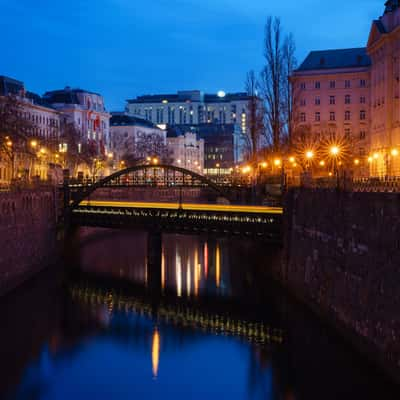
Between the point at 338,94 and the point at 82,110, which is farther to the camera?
the point at 82,110

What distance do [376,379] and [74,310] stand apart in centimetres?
1897

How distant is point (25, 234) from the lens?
43.7 m

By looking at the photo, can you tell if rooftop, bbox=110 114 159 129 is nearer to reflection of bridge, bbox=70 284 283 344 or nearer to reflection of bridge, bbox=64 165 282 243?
reflection of bridge, bbox=64 165 282 243

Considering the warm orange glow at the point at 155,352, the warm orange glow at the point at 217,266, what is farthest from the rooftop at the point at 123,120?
the warm orange glow at the point at 155,352

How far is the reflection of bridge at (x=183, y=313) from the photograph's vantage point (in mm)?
32222

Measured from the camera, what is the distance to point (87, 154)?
10206 centimetres

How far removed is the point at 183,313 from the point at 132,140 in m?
121

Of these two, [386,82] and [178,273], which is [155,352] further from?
[386,82]

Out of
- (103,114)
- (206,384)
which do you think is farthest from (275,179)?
(103,114)

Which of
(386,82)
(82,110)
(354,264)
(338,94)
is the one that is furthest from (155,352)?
(82,110)

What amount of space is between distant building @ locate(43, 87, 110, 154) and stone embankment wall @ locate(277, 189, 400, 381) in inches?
3432

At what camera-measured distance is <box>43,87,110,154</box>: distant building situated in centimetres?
12469

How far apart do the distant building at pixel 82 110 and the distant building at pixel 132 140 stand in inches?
230

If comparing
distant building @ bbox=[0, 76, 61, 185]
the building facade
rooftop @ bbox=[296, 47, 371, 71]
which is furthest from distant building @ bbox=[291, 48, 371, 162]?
distant building @ bbox=[0, 76, 61, 185]
